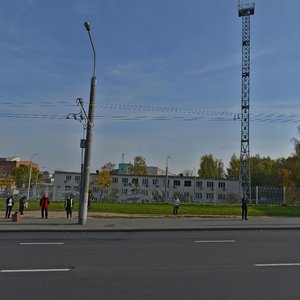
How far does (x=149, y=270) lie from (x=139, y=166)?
9543 cm

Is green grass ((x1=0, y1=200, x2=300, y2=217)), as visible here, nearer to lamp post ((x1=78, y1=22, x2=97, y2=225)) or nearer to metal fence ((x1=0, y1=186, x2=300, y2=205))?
metal fence ((x1=0, y1=186, x2=300, y2=205))

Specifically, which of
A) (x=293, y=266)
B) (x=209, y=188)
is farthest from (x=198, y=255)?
(x=209, y=188)

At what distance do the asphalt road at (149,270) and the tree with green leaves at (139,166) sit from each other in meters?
89.2

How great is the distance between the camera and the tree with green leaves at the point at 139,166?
103 m

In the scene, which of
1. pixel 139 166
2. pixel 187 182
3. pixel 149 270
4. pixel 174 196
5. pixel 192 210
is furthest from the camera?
pixel 139 166

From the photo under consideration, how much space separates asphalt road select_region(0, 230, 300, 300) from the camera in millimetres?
6762

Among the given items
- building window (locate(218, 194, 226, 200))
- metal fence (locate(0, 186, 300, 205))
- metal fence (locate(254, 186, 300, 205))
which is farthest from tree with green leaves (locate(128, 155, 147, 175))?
metal fence (locate(254, 186, 300, 205))

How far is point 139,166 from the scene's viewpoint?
104m

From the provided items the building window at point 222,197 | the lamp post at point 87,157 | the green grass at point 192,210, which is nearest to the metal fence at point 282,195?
the green grass at point 192,210

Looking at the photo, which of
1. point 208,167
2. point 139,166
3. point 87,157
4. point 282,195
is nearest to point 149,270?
point 87,157

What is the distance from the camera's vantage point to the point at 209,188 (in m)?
84.1

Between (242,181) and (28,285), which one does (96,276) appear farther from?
(242,181)

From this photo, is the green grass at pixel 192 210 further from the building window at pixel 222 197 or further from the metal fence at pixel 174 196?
the building window at pixel 222 197

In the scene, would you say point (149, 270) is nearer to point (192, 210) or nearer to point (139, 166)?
point (192, 210)
